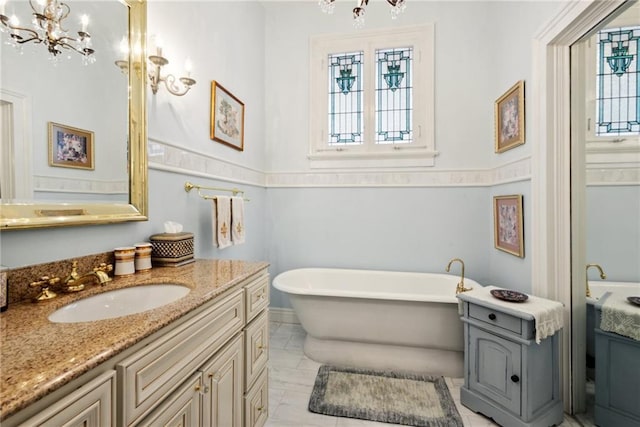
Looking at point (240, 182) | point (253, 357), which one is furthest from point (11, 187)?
point (240, 182)

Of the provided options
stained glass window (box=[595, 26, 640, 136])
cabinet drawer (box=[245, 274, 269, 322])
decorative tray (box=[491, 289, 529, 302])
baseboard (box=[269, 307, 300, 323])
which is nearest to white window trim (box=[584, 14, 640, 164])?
stained glass window (box=[595, 26, 640, 136])

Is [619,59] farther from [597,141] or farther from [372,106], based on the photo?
[372,106]

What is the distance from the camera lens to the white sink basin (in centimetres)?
90

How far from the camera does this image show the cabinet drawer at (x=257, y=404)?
1.28 m

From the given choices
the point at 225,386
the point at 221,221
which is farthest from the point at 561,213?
the point at 221,221

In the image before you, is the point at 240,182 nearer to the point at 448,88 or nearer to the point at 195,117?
the point at 195,117

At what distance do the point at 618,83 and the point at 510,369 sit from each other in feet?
5.72

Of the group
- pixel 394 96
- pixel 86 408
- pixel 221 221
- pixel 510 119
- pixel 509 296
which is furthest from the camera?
pixel 394 96

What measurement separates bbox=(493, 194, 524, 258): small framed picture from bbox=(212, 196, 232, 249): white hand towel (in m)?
2.06

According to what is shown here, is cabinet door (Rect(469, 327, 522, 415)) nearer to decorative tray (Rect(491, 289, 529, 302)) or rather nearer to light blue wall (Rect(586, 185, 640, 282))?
decorative tray (Rect(491, 289, 529, 302))

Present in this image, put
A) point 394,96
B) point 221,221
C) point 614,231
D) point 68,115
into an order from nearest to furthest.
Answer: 1. point 68,115
2. point 614,231
3. point 221,221
4. point 394,96

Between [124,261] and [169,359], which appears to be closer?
[169,359]

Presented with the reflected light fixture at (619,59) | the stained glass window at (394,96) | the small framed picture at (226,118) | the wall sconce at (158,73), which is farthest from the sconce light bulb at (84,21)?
the reflected light fixture at (619,59)

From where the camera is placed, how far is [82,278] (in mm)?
1033
